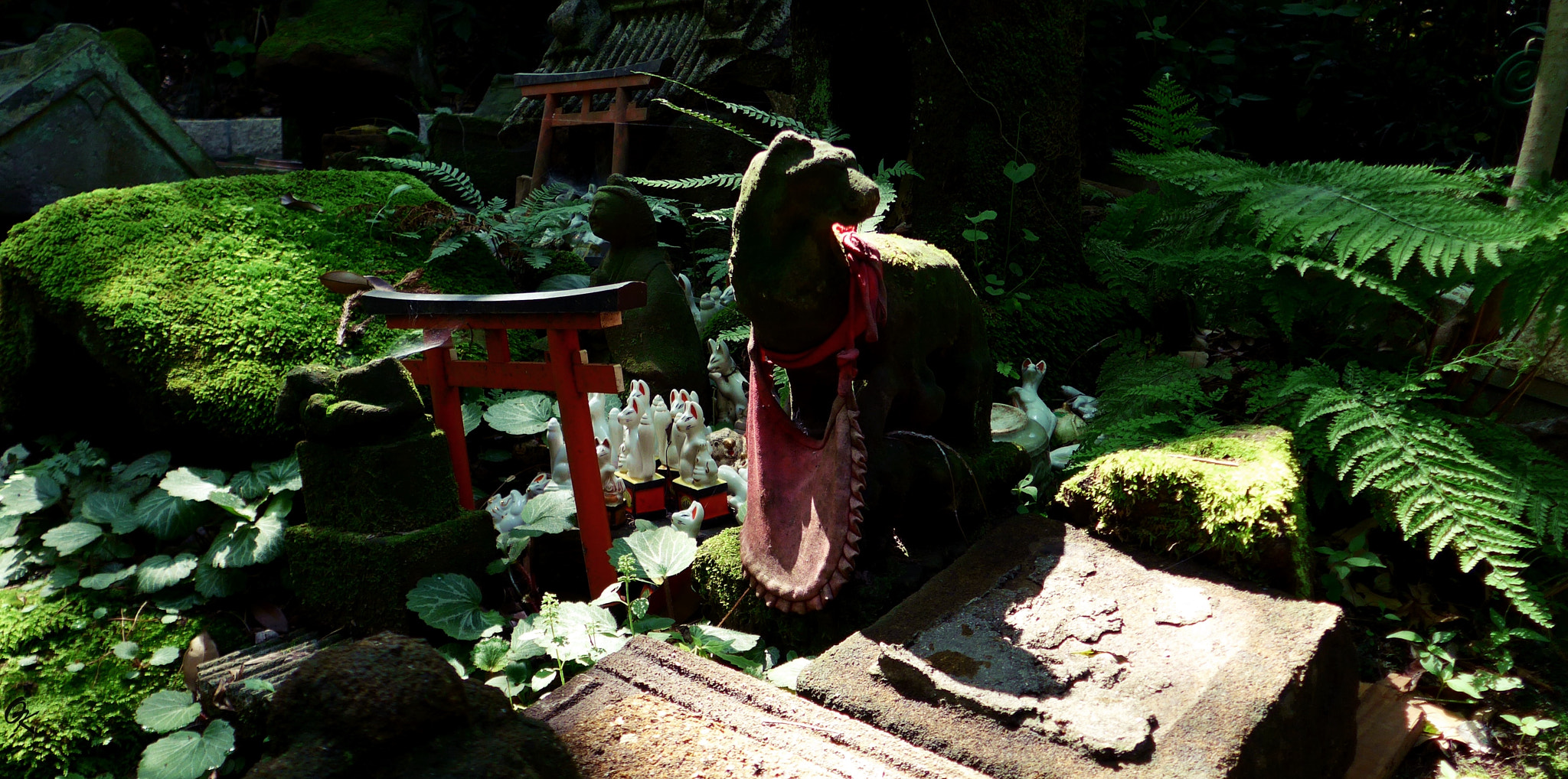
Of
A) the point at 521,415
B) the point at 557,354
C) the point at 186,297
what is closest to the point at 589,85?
the point at 186,297

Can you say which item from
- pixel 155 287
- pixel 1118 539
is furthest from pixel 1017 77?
pixel 155 287

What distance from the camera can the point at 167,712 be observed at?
2945mm

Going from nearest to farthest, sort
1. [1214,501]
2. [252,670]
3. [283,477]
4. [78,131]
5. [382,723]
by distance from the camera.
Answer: [382,723] < [1214,501] < [252,670] < [283,477] < [78,131]

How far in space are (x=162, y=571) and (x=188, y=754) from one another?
3.30 ft

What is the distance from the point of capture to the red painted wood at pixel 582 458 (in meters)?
3.07

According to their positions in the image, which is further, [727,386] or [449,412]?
[727,386]

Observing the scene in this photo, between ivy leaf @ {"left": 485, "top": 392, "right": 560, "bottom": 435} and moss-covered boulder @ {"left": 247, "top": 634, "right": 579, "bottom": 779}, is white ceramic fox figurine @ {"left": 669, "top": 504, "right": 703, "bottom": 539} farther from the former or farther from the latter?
moss-covered boulder @ {"left": 247, "top": 634, "right": 579, "bottom": 779}

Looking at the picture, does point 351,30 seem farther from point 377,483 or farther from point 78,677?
point 377,483

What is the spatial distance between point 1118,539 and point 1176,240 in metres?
1.57

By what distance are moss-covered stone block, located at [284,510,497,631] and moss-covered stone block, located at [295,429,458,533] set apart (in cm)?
4

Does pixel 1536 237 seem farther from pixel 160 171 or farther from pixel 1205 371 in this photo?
pixel 160 171

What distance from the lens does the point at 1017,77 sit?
448cm

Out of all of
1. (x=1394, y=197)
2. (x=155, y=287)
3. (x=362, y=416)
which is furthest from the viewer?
(x=155, y=287)

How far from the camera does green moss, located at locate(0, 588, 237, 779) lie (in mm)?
3139
